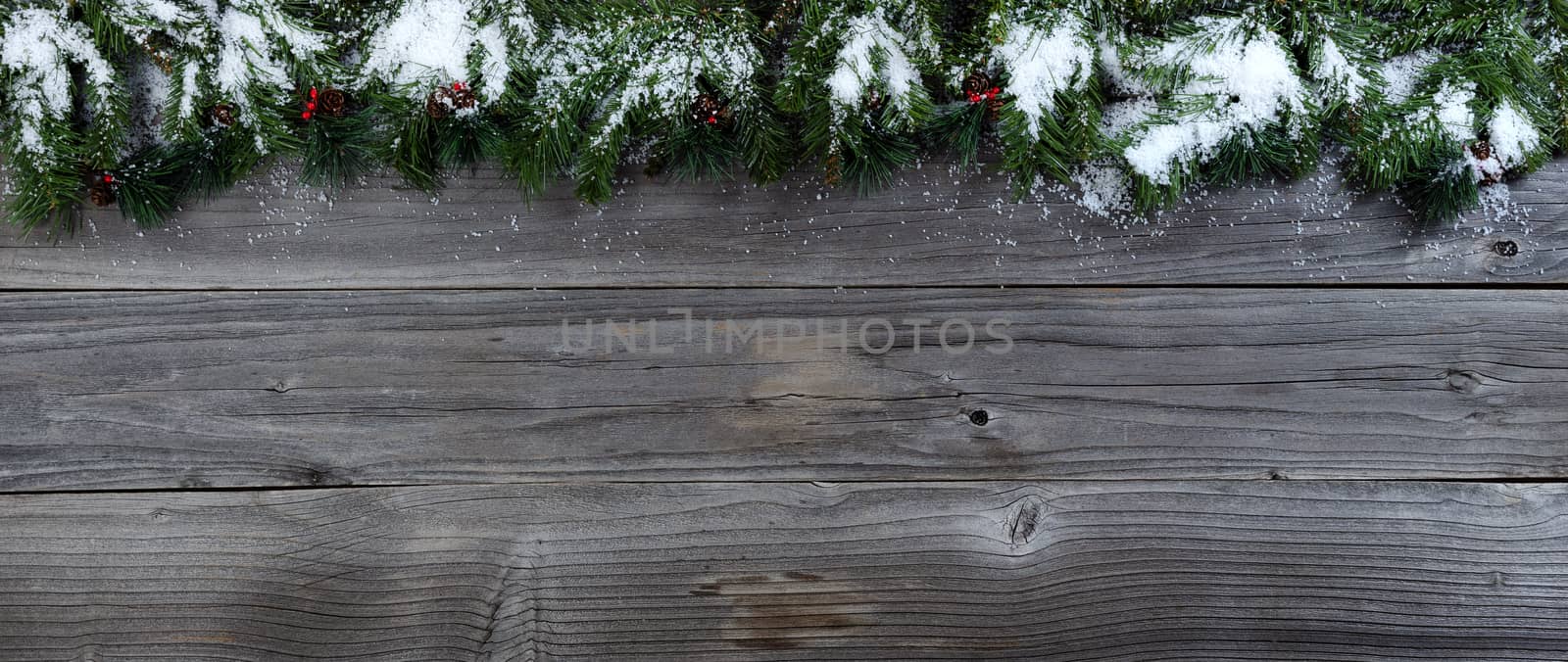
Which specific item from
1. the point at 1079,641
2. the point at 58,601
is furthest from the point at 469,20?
the point at 1079,641

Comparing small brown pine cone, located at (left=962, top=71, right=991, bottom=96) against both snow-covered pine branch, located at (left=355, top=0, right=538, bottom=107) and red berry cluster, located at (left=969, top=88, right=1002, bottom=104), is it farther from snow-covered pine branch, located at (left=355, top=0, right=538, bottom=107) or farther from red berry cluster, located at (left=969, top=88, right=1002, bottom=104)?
snow-covered pine branch, located at (left=355, top=0, right=538, bottom=107)

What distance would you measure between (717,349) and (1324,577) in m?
0.70

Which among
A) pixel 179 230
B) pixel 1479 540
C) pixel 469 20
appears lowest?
pixel 1479 540

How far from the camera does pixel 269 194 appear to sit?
83cm

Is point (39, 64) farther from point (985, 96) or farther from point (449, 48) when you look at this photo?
point (985, 96)

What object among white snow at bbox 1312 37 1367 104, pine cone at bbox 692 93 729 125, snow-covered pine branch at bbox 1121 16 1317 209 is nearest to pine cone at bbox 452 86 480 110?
pine cone at bbox 692 93 729 125

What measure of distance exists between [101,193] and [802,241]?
70 cm

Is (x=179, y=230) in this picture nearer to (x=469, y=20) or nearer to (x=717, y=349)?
(x=469, y=20)

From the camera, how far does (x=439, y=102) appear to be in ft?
2.51

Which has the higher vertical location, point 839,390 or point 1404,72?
point 1404,72

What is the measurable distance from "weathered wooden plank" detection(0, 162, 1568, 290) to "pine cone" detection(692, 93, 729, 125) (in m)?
0.09

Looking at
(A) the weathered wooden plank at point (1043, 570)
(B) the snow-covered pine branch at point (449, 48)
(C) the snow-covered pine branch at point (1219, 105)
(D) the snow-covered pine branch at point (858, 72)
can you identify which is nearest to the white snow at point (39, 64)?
(B) the snow-covered pine branch at point (449, 48)

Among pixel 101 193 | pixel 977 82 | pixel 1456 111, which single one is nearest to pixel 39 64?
pixel 101 193

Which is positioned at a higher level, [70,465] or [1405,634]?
[70,465]
